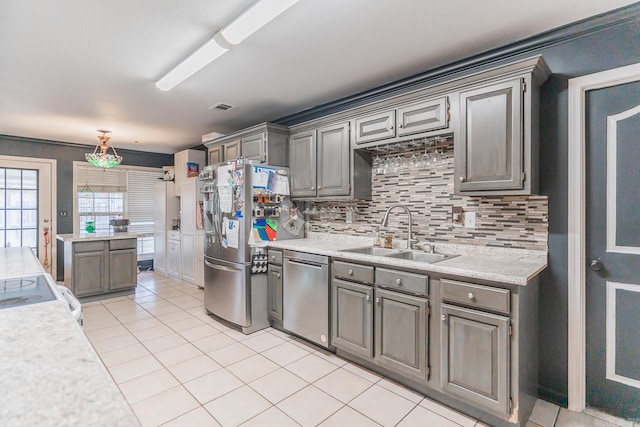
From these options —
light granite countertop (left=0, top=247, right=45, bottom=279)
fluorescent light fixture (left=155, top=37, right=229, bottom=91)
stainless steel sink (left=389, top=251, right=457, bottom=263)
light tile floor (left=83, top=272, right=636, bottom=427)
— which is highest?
fluorescent light fixture (left=155, top=37, right=229, bottom=91)

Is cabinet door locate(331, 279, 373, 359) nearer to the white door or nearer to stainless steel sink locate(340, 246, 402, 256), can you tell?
stainless steel sink locate(340, 246, 402, 256)

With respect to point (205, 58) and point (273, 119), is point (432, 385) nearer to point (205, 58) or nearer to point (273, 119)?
point (205, 58)

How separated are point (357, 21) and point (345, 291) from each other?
6.29ft

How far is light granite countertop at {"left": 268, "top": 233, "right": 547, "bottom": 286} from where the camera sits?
1.83 meters

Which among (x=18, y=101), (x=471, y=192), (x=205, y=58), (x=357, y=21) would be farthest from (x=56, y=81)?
(x=471, y=192)

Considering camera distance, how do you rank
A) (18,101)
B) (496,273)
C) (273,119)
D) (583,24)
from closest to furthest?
(496,273) → (583,24) → (18,101) → (273,119)

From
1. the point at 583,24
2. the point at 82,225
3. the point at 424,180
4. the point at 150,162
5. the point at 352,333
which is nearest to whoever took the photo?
the point at 583,24

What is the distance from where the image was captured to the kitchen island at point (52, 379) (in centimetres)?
53

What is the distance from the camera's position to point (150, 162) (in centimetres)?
655

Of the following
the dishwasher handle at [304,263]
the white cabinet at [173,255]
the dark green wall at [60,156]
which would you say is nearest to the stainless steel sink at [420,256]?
the dishwasher handle at [304,263]

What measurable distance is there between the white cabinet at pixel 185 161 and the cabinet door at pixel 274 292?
292 cm

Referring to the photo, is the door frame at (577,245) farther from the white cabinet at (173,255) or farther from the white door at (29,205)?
the white door at (29,205)

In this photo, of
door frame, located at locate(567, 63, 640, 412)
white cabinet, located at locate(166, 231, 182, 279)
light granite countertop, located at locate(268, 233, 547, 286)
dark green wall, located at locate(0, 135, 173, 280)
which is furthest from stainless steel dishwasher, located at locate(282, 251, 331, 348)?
dark green wall, located at locate(0, 135, 173, 280)

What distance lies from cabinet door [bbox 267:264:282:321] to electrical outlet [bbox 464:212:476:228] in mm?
1747
